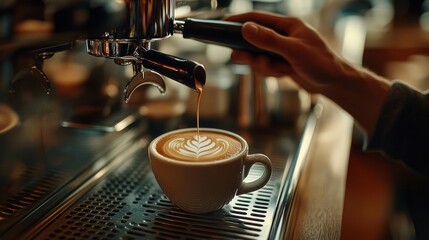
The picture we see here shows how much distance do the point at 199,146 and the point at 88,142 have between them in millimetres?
223

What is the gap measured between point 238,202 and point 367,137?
317mm

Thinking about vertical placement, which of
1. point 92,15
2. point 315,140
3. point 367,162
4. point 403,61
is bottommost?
point 367,162

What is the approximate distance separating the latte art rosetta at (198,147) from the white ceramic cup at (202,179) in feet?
0.07

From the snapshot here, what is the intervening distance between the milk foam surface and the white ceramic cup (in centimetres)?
1

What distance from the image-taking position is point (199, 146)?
61cm

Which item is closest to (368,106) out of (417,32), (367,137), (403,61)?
(367,137)

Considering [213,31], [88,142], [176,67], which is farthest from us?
[88,142]

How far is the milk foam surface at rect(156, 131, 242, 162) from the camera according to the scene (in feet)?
1.91

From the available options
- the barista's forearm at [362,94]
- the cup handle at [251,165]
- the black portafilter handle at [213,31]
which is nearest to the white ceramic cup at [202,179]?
the cup handle at [251,165]

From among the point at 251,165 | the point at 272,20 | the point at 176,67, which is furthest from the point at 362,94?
the point at 176,67

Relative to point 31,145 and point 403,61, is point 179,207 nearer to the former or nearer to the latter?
point 31,145

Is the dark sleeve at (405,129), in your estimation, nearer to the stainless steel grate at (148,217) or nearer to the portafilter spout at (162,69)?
the stainless steel grate at (148,217)

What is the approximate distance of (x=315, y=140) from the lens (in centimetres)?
89

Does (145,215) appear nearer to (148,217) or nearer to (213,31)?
(148,217)
